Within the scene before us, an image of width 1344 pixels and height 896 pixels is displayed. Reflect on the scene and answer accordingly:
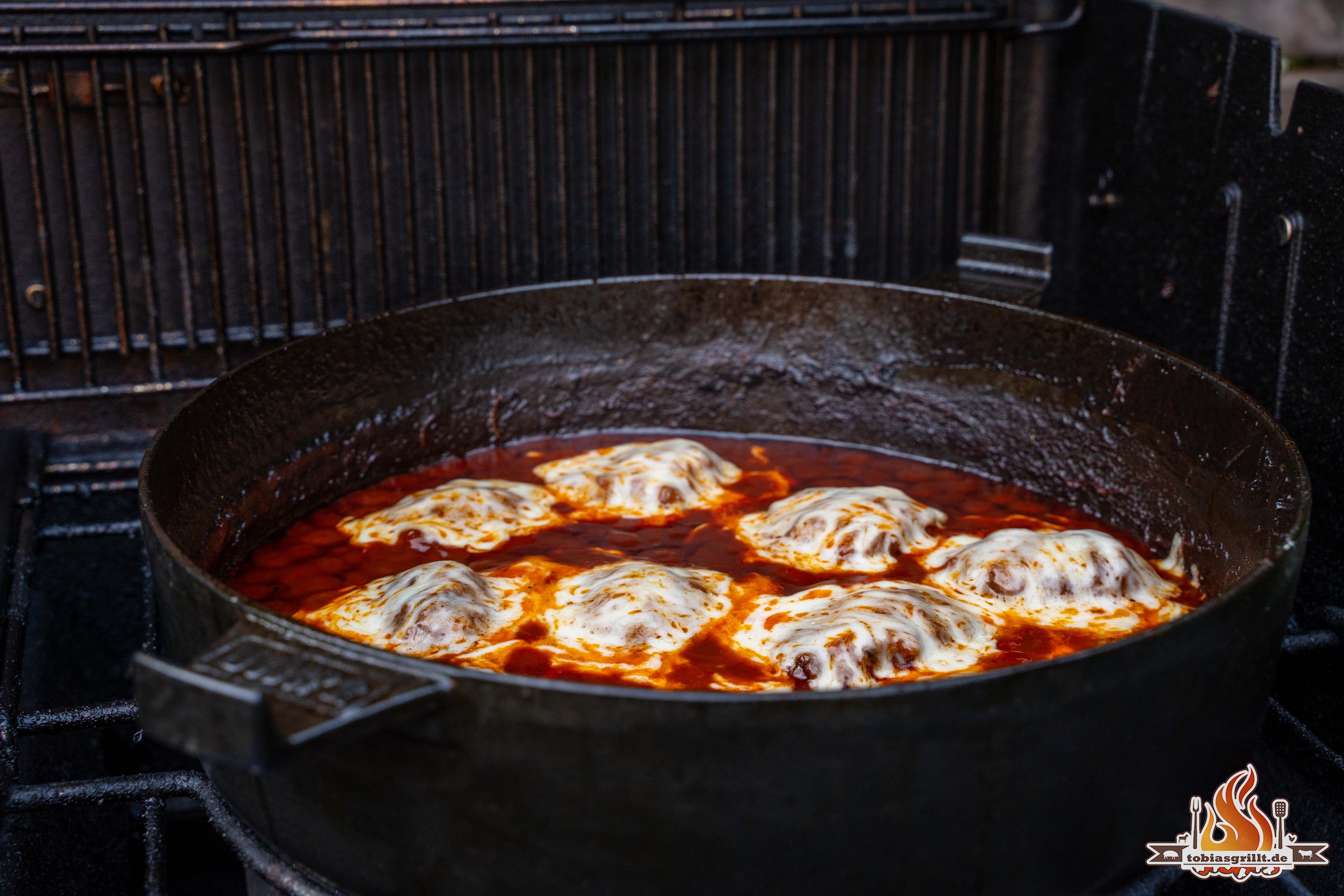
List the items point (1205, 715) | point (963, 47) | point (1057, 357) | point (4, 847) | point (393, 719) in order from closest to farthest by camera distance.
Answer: point (393, 719) → point (1205, 715) → point (4, 847) → point (1057, 357) → point (963, 47)

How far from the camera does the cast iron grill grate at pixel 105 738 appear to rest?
2340mm

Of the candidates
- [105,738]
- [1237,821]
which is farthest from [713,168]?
[1237,821]

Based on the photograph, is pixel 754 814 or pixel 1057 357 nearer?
pixel 754 814

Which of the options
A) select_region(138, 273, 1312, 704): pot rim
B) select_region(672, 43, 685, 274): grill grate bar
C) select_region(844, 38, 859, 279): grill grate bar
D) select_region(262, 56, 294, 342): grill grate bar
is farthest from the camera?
select_region(844, 38, 859, 279): grill grate bar

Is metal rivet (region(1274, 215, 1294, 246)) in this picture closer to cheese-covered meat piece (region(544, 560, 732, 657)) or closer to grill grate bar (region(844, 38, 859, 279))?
grill grate bar (region(844, 38, 859, 279))

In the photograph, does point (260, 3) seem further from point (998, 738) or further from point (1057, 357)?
point (998, 738)

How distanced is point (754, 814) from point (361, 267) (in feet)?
9.46

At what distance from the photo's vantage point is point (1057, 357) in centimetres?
325

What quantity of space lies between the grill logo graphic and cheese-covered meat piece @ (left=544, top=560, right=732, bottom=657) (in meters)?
0.94

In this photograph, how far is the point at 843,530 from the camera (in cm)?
287

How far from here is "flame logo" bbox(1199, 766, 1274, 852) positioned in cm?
212

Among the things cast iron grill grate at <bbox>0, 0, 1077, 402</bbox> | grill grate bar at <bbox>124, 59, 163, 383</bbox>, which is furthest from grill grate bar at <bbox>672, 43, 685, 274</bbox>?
grill grate bar at <bbox>124, 59, 163, 383</bbox>

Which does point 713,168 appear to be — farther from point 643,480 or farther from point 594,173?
point 643,480

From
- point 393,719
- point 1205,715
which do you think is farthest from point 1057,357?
point 393,719
